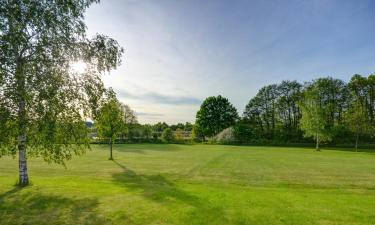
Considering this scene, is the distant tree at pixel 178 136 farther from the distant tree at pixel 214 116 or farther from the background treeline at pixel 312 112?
the background treeline at pixel 312 112

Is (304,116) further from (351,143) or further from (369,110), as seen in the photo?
(369,110)

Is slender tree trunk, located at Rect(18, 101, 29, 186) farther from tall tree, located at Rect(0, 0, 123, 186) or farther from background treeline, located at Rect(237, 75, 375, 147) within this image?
background treeline, located at Rect(237, 75, 375, 147)

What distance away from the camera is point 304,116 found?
→ 48.4 metres

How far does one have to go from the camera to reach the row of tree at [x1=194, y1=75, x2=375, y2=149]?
4791cm

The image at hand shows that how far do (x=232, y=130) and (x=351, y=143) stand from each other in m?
29.4

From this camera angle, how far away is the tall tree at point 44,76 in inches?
377

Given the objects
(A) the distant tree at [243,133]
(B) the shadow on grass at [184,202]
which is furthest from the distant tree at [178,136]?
(B) the shadow on grass at [184,202]

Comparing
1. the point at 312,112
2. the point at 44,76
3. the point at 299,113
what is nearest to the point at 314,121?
the point at 312,112

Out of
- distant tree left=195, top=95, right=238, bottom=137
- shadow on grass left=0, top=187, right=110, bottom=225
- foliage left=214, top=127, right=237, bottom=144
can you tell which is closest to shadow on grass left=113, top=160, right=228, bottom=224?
shadow on grass left=0, top=187, right=110, bottom=225

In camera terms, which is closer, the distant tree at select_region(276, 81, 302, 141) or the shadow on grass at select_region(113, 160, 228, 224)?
the shadow on grass at select_region(113, 160, 228, 224)

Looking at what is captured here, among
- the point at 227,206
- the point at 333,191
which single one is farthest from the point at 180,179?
the point at 333,191

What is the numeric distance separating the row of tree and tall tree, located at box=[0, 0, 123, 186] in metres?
46.8

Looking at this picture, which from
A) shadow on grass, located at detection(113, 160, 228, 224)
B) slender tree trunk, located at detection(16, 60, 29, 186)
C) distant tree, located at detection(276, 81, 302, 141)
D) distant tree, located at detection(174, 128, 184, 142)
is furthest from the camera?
distant tree, located at detection(174, 128, 184, 142)

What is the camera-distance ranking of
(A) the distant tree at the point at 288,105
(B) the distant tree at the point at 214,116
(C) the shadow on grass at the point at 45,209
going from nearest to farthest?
(C) the shadow on grass at the point at 45,209
(A) the distant tree at the point at 288,105
(B) the distant tree at the point at 214,116
